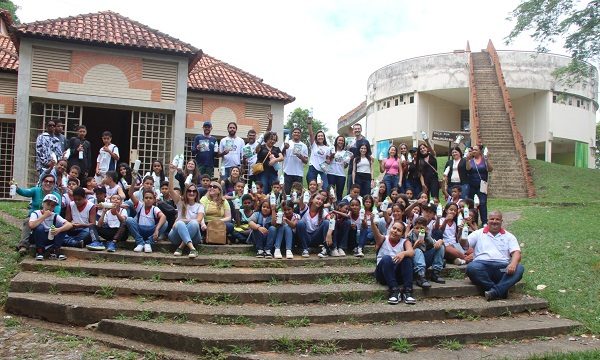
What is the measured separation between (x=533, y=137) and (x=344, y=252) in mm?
25151

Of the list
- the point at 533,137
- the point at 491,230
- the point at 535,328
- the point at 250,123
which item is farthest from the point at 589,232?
the point at 533,137

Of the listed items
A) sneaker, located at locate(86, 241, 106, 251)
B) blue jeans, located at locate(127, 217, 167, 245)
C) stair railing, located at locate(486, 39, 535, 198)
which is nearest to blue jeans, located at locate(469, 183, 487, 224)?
blue jeans, located at locate(127, 217, 167, 245)

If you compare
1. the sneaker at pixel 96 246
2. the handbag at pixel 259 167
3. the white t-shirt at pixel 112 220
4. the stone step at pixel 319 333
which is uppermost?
the handbag at pixel 259 167

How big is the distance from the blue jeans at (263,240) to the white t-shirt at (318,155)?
242cm

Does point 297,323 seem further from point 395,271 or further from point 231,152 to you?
point 231,152

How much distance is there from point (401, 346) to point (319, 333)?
35.1 inches

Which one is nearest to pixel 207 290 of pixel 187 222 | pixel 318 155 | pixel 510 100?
pixel 187 222

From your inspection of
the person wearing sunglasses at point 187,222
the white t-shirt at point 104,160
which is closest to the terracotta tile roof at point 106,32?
the white t-shirt at point 104,160

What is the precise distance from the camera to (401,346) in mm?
5660

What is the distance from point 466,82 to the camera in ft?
91.5

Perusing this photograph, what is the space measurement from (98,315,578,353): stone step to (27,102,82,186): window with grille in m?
9.96

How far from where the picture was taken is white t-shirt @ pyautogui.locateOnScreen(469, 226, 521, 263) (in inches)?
293

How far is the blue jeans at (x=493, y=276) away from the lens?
23.6 feet

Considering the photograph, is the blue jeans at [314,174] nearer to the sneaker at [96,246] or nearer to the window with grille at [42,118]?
the sneaker at [96,246]
